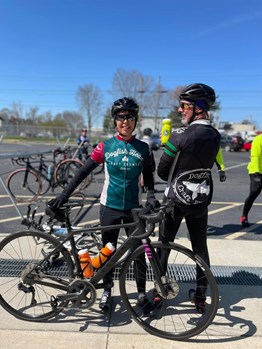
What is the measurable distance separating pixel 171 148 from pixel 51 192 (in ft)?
20.8

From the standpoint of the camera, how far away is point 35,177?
769 centimetres

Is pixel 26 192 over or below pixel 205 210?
below

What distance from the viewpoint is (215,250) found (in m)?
4.50

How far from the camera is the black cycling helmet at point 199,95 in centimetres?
261

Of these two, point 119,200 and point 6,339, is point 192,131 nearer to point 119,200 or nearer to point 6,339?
point 119,200

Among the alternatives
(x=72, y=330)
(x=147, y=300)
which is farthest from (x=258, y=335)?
(x=72, y=330)

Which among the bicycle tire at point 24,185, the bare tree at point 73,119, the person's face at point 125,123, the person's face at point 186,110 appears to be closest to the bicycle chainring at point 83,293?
the person's face at point 125,123

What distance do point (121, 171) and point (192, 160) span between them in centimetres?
63

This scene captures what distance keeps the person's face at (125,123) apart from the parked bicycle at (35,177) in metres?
4.99

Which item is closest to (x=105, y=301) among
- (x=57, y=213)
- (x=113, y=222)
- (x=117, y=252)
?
(x=117, y=252)

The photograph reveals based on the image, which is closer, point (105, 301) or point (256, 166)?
point (105, 301)

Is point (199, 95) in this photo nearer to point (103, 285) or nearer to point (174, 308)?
point (103, 285)

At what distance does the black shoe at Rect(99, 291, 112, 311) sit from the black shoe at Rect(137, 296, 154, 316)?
283 millimetres

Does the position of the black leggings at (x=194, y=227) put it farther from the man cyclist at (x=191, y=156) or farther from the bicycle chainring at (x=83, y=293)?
the bicycle chainring at (x=83, y=293)
